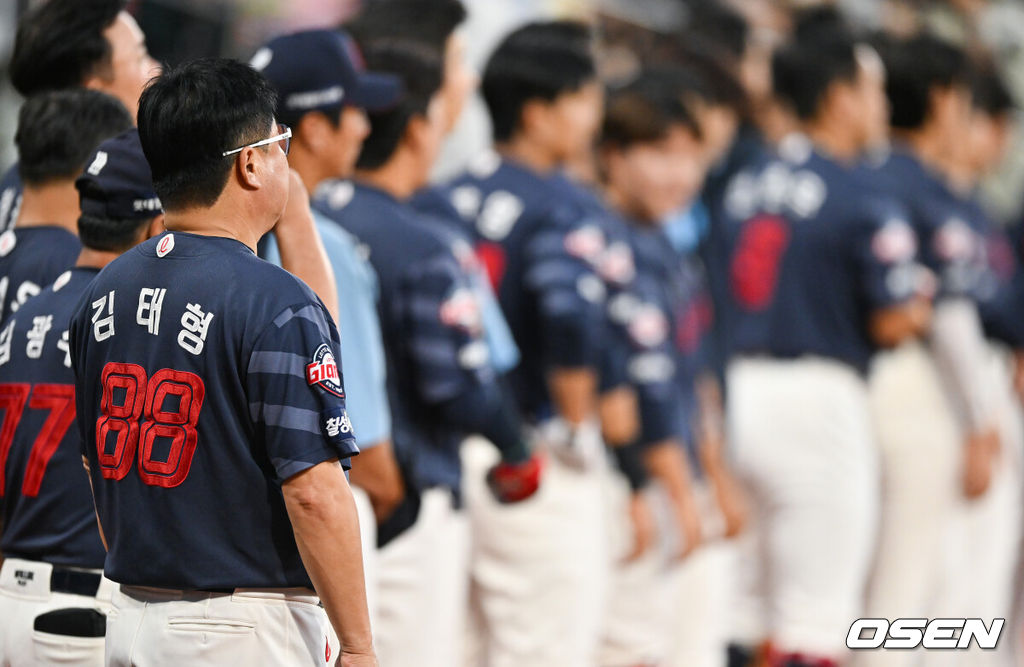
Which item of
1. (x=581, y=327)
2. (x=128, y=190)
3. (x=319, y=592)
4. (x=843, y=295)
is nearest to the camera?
(x=319, y=592)

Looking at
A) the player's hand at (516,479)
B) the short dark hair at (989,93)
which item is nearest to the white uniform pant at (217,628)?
the player's hand at (516,479)

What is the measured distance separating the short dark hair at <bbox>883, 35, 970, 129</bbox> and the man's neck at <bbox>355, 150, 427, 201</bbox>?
3208 millimetres

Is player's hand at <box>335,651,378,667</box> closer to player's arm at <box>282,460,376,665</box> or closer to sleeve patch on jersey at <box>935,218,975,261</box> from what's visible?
Result: player's arm at <box>282,460,376,665</box>

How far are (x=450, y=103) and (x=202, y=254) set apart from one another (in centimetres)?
227

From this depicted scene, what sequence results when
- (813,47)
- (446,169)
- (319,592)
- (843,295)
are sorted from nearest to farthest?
(319,592) → (843,295) → (813,47) → (446,169)

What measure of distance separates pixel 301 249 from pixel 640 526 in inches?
113

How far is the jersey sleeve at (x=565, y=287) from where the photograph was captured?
5.14 metres

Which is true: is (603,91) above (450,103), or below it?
below

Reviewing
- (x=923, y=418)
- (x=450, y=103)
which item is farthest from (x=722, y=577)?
(x=450, y=103)

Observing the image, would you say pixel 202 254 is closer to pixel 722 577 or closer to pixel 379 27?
pixel 379 27

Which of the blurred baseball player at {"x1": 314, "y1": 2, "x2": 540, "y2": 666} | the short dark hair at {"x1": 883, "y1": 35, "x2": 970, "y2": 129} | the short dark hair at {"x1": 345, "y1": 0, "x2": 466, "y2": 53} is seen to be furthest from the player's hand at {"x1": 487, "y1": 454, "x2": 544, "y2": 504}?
the short dark hair at {"x1": 883, "y1": 35, "x2": 970, "y2": 129}

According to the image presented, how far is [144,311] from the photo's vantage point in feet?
8.65

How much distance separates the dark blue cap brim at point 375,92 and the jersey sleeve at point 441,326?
540 mm

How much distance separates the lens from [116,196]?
121 inches
